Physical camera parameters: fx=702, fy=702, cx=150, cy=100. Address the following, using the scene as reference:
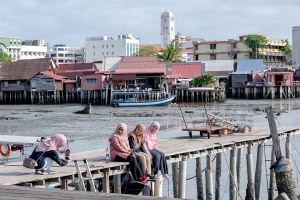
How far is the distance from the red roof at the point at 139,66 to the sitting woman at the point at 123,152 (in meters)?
67.5

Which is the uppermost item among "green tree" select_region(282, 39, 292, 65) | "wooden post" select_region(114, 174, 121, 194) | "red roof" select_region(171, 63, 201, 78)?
"green tree" select_region(282, 39, 292, 65)

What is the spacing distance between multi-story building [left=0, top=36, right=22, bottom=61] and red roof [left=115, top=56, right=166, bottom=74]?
3189 inches

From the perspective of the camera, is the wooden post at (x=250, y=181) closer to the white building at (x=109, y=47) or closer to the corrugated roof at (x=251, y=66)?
the corrugated roof at (x=251, y=66)

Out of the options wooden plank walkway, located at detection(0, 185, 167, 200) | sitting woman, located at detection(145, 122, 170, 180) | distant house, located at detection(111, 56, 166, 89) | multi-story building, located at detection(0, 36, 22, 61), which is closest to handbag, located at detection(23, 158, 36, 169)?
sitting woman, located at detection(145, 122, 170, 180)

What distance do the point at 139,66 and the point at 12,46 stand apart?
292 feet

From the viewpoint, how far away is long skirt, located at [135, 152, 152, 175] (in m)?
15.2

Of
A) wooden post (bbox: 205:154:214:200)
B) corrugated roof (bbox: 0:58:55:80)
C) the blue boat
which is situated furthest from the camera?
corrugated roof (bbox: 0:58:55:80)

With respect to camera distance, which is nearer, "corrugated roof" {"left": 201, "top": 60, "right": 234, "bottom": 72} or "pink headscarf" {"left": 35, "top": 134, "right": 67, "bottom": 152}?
"pink headscarf" {"left": 35, "top": 134, "right": 67, "bottom": 152}

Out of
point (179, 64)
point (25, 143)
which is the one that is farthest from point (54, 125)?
point (179, 64)

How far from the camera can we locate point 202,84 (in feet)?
297

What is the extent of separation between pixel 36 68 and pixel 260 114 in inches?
1622

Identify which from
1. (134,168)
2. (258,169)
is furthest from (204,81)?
(134,168)

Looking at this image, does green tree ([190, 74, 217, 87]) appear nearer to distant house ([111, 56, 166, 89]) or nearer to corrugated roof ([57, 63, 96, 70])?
distant house ([111, 56, 166, 89])

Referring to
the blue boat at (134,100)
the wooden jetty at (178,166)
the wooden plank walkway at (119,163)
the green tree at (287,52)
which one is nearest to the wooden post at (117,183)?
the wooden jetty at (178,166)
